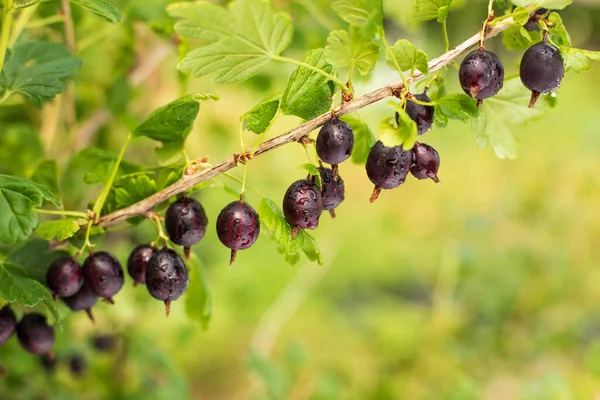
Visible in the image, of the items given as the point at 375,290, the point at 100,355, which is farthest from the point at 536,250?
the point at 100,355

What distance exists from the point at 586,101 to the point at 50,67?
4000mm

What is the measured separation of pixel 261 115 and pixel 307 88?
47mm

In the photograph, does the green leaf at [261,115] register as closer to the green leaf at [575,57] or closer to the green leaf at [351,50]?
the green leaf at [351,50]

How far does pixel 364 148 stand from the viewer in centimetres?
61

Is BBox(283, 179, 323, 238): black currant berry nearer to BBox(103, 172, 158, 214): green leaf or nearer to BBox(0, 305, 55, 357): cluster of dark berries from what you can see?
BBox(103, 172, 158, 214): green leaf

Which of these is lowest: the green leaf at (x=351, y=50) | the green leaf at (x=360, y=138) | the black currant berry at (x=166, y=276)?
the black currant berry at (x=166, y=276)

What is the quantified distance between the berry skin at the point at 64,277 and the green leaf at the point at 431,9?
39 centimetres

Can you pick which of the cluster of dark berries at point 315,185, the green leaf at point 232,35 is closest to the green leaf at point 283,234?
the cluster of dark berries at point 315,185

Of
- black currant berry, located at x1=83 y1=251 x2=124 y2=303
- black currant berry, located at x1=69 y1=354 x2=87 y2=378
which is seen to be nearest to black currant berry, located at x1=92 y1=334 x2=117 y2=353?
black currant berry, located at x1=69 y1=354 x2=87 y2=378

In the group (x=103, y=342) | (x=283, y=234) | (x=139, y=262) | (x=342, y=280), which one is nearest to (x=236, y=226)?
(x=283, y=234)

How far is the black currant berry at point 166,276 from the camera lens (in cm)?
53

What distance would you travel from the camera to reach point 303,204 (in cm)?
49

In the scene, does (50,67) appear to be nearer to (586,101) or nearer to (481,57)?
(481,57)

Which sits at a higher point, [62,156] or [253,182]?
[253,182]
